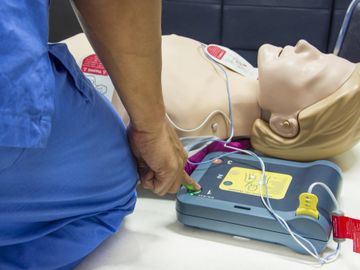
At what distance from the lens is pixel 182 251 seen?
0.74m

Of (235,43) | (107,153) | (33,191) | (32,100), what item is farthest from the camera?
(235,43)

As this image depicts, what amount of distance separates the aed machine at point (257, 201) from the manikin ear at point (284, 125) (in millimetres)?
70

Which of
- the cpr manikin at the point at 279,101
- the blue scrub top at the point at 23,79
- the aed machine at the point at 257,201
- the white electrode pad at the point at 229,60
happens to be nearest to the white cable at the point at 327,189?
the aed machine at the point at 257,201

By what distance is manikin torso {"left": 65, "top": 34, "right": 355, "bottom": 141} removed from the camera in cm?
91

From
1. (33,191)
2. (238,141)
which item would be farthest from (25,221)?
(238,141)

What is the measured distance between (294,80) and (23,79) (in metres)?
0.60

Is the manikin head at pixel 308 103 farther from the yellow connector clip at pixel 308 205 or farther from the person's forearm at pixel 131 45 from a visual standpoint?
the person's forearm at pixel 131 45

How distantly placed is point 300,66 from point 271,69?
0.06 meters

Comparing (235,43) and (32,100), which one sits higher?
(32,100)

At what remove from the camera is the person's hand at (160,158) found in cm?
69

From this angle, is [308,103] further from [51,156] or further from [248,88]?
[51,156]

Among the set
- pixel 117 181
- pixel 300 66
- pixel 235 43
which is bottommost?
pixel 235 43

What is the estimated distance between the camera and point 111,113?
67 cm

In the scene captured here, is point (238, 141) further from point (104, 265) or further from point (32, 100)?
point (32, 100)
